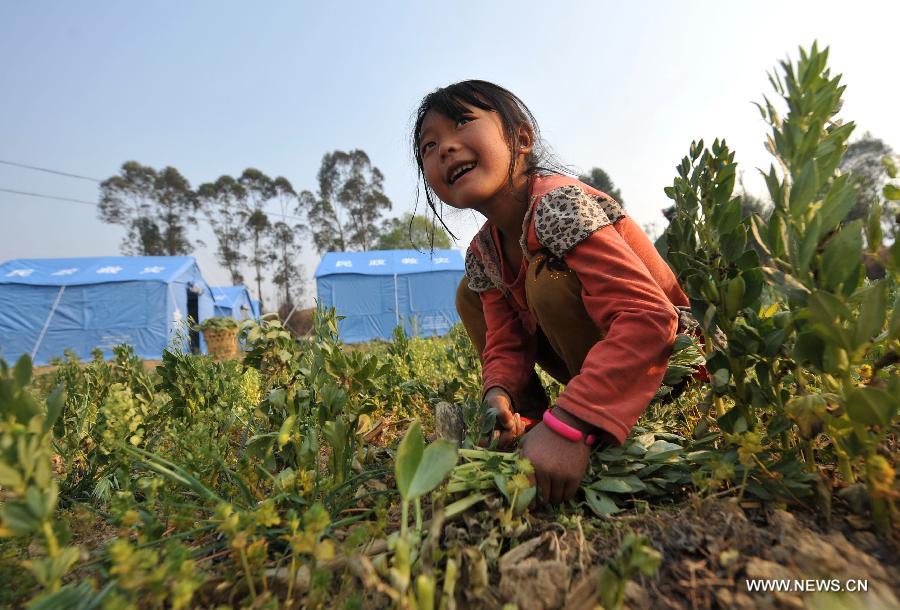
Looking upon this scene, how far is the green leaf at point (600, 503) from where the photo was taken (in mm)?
902

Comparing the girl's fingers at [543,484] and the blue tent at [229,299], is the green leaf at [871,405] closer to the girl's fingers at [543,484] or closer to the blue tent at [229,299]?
the girl's fingers at [543,484]

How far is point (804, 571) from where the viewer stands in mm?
600

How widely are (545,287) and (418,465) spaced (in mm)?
795

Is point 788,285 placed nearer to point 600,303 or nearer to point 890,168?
point 890,168

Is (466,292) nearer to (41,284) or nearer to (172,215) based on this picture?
(41,284)

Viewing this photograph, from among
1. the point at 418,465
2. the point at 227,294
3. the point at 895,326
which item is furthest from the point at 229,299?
the point at 895,326

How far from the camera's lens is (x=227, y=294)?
1995 cm

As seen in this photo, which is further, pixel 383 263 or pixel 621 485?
pixel 383 263

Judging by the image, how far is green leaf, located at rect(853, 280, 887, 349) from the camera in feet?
2.18

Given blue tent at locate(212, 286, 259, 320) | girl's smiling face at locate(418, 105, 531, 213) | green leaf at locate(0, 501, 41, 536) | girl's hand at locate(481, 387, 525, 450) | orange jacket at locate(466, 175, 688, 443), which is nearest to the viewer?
green leaf at locate(0, 501, 41, 536)

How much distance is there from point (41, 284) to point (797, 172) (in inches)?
583

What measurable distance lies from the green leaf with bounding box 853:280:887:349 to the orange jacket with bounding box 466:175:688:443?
1.28 ft

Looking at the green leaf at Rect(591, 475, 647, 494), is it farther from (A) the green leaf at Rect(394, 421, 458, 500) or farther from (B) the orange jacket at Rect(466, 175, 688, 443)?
(A) the green leaf at Rect(394, 421, 458, 500)

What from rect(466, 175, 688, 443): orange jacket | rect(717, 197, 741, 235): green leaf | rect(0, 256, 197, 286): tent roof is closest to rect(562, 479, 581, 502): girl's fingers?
rect(466, 175, 688, 443): orange jacket
